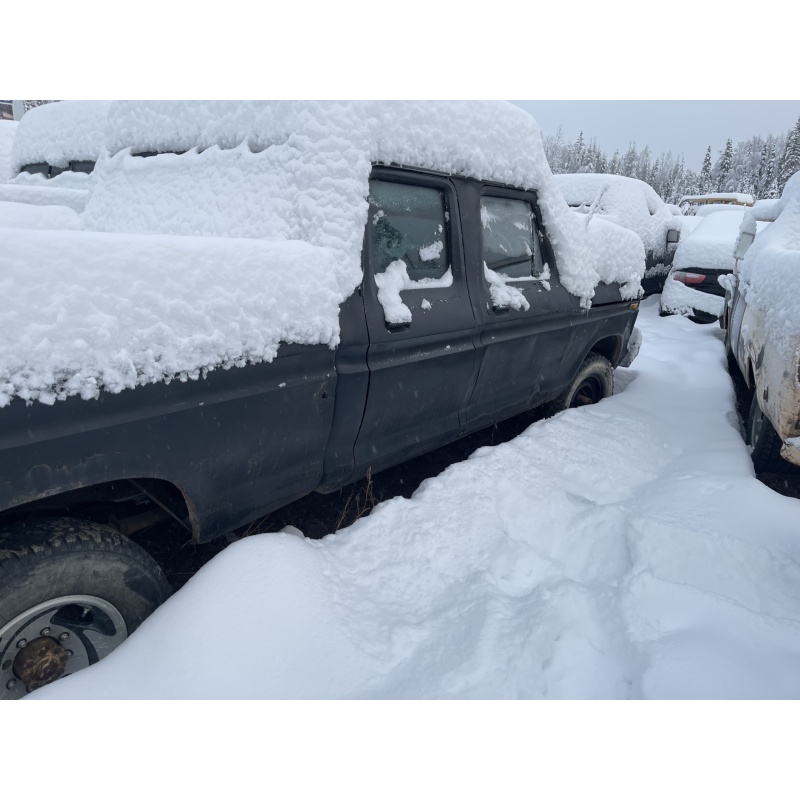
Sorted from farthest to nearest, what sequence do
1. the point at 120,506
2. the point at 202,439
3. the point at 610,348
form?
the point at 610,348
the point at 120,506
the point at 202,439

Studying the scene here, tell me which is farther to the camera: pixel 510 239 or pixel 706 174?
pixel 706 174

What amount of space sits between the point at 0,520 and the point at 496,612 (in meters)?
1.64

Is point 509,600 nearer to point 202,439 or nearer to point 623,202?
point 202,439

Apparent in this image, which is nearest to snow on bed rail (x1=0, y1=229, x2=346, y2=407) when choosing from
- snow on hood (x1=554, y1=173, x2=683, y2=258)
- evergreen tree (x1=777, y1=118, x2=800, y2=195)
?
snow on hood (x1=554, y1=173, x2=683, y2=258)

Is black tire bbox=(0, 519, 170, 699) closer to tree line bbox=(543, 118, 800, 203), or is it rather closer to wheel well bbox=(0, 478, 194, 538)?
wheel well bbox=(0, 478, 194, 538)

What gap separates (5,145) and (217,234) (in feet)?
23.5

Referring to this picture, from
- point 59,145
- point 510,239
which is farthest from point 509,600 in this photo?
point 59,145

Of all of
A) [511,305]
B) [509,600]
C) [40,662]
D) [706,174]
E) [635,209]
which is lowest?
[509,600]

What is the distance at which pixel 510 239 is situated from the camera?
3117mm

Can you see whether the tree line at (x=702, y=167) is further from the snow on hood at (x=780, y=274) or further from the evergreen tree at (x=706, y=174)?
the snow on hood at (x=780, y=274)

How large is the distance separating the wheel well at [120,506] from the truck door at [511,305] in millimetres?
1616

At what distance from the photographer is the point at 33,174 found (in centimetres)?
555

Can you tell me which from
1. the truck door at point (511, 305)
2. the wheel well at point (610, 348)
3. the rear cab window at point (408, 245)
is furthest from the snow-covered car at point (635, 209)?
the rear cab window at point (408, 245)

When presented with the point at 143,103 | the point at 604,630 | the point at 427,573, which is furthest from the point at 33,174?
the point at 604,630
